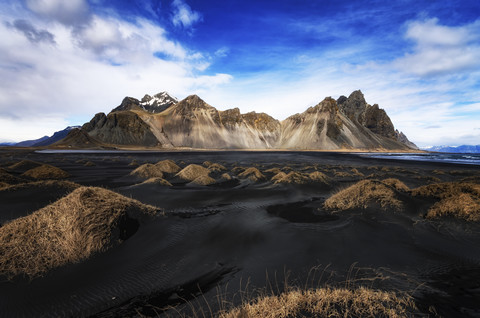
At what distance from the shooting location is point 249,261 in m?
8.16

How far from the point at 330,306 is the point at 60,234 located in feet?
28.4

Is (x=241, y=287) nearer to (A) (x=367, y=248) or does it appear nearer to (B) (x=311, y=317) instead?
(B) (x=311, y=317)

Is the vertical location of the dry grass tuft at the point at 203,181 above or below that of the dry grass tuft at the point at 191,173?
below

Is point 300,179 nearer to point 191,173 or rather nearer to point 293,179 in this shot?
point 293,179

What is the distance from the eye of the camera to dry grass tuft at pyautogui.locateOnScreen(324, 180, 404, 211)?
13055 mm

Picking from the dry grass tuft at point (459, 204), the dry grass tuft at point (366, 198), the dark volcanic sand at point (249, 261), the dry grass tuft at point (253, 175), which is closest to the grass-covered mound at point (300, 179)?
the dry grass tuft at point (253, 175)

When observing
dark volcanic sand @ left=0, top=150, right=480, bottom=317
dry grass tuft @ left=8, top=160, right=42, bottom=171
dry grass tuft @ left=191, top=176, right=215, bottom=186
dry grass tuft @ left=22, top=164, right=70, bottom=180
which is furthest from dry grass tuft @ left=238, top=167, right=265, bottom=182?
dry grass tuft @ left=8, top=160, right=42, bottom=171

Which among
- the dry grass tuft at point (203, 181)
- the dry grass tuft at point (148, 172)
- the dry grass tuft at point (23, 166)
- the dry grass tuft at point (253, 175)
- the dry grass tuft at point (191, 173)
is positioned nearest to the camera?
the dry grass tuft at point (203, 181)

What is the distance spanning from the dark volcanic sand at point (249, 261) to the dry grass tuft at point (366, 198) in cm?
62

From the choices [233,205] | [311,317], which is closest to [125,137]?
[233,205]

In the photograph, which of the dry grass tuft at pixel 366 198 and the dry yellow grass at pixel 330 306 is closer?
the dry yellow grass at pixel 330 306

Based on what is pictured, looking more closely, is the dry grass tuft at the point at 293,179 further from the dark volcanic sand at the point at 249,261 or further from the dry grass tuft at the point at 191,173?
the dry grass tuft at the point at 191,173

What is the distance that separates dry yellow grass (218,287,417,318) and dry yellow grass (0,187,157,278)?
5949mm

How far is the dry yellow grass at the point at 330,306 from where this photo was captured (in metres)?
4.39
